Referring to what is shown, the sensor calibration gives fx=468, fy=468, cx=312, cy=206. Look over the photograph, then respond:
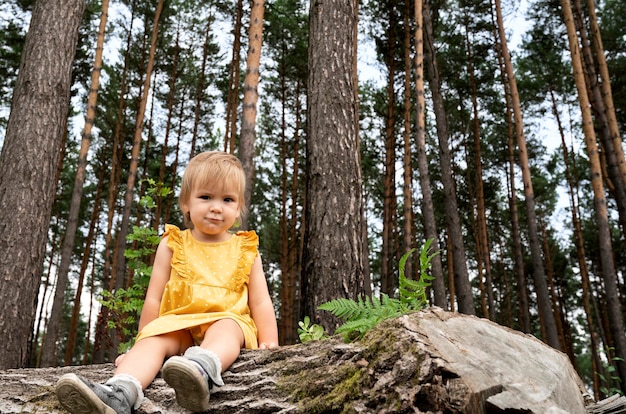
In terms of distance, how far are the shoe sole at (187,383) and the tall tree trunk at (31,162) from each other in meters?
3.24

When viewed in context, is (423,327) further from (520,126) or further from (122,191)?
(122,191)

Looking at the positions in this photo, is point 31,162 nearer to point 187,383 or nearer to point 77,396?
point 77,396

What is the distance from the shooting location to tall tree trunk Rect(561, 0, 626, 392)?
7895mm

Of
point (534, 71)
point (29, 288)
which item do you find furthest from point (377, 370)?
point (534, 71)

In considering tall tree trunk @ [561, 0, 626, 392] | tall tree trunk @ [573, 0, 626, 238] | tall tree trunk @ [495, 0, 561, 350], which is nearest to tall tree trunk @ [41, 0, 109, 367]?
tall tree trunk @ [495, 0, 561, 350]

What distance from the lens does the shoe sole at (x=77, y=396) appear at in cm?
142

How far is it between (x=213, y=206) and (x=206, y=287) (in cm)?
39

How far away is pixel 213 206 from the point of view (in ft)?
7.53

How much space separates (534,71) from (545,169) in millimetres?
4920

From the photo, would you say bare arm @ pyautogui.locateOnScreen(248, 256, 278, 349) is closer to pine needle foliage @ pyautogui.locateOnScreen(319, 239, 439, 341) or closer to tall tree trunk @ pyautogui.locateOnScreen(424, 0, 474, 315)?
pine needle foliage @ pyautogui.locateOnScreen(319, 239, 439, 341)

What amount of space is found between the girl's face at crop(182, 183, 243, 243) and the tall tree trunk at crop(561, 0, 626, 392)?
25.9 ft

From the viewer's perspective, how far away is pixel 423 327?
5.02ft

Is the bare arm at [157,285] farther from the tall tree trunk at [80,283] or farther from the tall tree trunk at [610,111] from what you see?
the tall tree trunk at [80,283]

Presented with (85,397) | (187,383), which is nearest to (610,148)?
(187,383)
